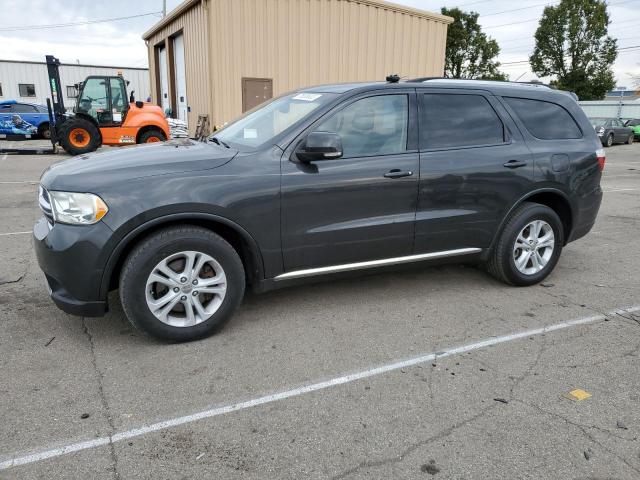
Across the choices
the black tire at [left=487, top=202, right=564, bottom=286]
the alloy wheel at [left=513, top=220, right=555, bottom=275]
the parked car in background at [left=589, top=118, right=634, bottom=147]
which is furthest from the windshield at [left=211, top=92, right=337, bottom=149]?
the parked car in background at [left=589, top=118, right=634, bottom=147]

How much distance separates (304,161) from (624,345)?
259 cm

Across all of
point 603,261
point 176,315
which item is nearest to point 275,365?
point 176,315

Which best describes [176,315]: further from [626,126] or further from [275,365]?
[626,126]

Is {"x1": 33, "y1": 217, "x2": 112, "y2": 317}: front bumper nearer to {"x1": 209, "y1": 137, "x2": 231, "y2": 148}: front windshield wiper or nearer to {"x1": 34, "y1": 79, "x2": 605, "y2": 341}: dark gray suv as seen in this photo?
{"x1": 34, "y1": 79, "x2": 605, "y2": 341}: dark gray suv

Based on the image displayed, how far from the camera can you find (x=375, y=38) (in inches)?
681

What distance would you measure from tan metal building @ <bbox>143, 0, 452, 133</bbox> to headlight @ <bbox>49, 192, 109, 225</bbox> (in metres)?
12.9

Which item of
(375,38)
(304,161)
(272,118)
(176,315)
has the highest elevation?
(375,38)

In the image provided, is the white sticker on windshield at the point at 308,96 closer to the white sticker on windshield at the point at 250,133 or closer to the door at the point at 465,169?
the white sticker on windshield at the point at 250,133

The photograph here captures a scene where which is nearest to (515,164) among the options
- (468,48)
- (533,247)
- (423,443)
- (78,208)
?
(533,247)

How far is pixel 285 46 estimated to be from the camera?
16.0m

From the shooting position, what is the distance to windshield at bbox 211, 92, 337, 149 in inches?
156

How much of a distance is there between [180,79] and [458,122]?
17.8m

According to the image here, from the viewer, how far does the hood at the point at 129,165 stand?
3.31 metres

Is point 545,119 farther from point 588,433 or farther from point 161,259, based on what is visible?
point 161,259
